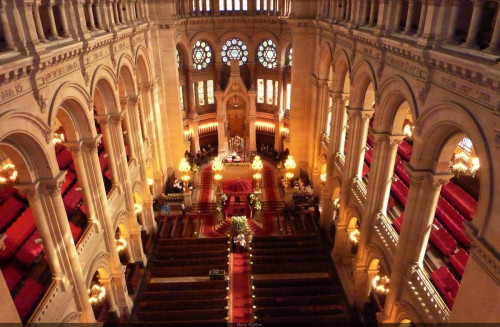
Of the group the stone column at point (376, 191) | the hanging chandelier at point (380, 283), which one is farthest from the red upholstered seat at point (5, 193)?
the hanging chandelier at point (380, 283)

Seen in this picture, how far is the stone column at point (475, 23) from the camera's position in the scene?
31.2 ft

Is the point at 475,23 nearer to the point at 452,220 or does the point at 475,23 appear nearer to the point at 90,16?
the point at 452,220

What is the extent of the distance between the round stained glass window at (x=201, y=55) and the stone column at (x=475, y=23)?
91.1 ft

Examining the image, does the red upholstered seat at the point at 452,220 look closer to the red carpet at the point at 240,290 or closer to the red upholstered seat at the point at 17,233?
the red carpet at the point at 240,290

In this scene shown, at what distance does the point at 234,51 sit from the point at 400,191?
22157mm

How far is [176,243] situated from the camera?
24.1 m

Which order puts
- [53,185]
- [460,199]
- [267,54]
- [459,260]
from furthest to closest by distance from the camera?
1. [267,54]
2. [460,199]
3. [459,260]
4. [53,185]

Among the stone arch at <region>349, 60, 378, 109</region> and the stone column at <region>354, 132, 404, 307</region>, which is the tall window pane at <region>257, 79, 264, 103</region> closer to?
the stone arch at <region>349, 60, 378, 109</region>

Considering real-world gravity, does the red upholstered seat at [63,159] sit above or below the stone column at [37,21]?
below

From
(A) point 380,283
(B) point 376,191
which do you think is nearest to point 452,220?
(B) point 376,191

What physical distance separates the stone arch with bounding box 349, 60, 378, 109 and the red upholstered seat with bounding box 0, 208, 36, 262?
1522cm

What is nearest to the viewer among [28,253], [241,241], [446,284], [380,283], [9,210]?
[446,284]

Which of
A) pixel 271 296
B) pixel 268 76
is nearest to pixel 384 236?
pixel 271 296

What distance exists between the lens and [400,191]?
19266 mm
